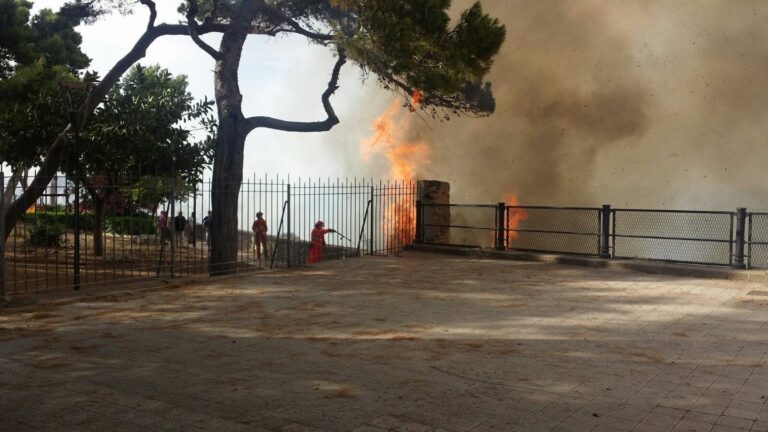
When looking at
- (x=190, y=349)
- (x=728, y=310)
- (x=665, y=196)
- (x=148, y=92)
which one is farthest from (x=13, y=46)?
(x=665, y=196)

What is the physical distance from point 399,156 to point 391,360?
23023mm

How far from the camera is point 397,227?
17.5 metres

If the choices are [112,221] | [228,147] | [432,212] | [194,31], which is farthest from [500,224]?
[112,221]

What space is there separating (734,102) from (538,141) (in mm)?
8342

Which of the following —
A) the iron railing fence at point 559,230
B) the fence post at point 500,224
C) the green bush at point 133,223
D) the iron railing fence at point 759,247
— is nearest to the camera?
the iron railing fence at point 759,247

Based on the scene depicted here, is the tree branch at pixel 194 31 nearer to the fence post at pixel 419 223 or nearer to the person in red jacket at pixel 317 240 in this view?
the person in red jacket at pixel 317 240

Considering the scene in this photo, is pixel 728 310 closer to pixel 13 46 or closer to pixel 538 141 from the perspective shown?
pixel 13 46

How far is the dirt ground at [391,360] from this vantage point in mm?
4453

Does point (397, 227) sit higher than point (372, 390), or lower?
higher

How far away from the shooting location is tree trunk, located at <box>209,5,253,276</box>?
13844mm

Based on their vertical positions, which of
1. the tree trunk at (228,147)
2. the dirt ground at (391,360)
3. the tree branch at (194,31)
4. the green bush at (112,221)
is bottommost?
the dirt ground at (391,360)

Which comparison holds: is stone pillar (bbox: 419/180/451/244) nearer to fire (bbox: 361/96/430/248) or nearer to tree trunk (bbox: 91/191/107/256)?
fire (bbox: 361/96/430/248)

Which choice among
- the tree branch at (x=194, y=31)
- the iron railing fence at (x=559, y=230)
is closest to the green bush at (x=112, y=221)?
the tree branch at (x=194, y=31)

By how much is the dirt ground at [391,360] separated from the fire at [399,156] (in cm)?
728
